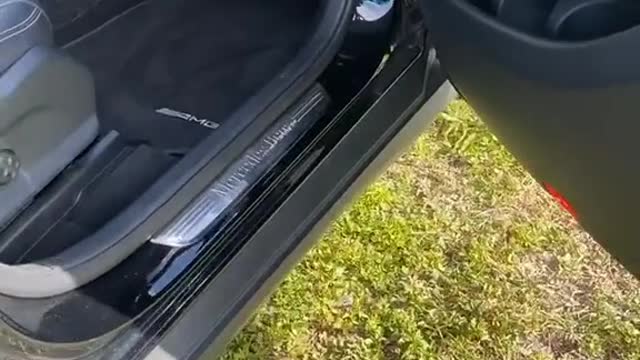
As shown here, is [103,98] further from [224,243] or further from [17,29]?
[224,243]

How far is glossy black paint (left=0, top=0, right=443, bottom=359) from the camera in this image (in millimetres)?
1328

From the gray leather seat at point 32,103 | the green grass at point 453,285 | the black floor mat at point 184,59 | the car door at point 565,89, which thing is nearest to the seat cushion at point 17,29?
the gray leather seat at point 32,103

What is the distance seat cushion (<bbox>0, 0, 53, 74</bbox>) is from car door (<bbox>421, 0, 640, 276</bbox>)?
0.52 m

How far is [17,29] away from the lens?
1574mm

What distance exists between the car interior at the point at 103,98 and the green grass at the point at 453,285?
38cm

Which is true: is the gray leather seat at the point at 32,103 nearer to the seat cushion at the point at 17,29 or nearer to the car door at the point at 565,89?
the seat cushion at the point at 17,29

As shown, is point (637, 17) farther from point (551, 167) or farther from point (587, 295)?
point (587, 295)

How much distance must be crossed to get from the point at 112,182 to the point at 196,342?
393 millimetres

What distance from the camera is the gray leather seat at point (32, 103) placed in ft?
5.11

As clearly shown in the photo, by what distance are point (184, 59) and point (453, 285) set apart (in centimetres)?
60

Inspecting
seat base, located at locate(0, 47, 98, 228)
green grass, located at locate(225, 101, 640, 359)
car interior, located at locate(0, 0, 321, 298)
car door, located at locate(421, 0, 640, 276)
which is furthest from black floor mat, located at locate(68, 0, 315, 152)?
car door, located at locate(421, 0, 640, 276)

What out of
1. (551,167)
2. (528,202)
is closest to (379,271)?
(528,202)

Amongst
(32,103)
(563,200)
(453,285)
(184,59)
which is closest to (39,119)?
(32,103)

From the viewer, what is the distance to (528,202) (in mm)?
2254
